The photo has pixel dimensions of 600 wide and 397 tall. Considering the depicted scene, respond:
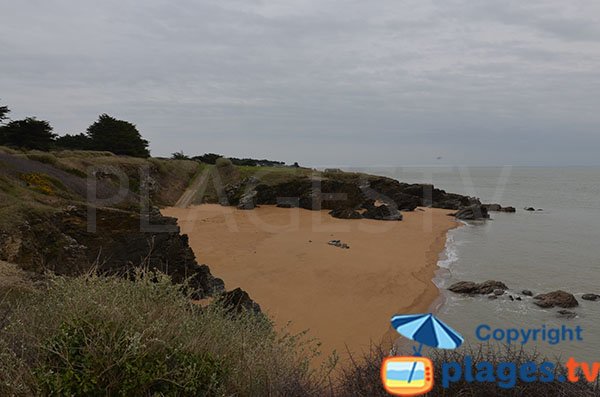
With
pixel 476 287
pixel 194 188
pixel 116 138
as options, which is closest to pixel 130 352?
pixel 476 287

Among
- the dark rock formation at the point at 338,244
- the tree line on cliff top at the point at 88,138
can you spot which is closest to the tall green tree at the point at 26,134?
the tree line on cliff top at the point at 88,138

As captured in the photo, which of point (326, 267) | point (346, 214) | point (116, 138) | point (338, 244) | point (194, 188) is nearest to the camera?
point (326, 267)

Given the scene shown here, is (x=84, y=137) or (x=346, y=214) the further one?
(x=84, y=137)

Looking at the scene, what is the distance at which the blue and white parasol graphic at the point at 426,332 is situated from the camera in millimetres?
2633

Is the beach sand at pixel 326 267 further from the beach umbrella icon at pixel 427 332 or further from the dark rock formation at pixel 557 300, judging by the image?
the beach umbrella icon at pixel 427 332

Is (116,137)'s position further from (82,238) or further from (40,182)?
(82,238)

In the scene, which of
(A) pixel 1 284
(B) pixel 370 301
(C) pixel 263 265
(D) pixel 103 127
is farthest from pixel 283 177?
(A) pixel 1 284

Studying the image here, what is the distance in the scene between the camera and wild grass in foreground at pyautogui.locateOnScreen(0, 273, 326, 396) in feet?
13.7

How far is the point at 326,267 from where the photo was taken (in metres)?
16.4

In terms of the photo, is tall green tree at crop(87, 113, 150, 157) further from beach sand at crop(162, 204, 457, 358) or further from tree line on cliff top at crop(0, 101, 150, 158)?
beach sand at crop(162, 204, 457, 358)

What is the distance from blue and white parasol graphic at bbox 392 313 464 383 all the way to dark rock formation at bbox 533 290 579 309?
11994 millimetres

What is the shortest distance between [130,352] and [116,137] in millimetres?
42117

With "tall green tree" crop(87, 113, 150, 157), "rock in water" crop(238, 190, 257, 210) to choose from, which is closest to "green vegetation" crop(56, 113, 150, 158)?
"tall green tree" crop(87, 113, 150, 157)

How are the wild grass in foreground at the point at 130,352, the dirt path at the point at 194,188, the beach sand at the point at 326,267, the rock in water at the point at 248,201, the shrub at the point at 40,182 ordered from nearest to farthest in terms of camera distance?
the wild grass in foreground at the point at 130,352 < the beach sand at the point at 326,267 < the shrub at the point at 40,182 < the dirt path at the point at 194,188 < the rock in water at the point at 248,201
